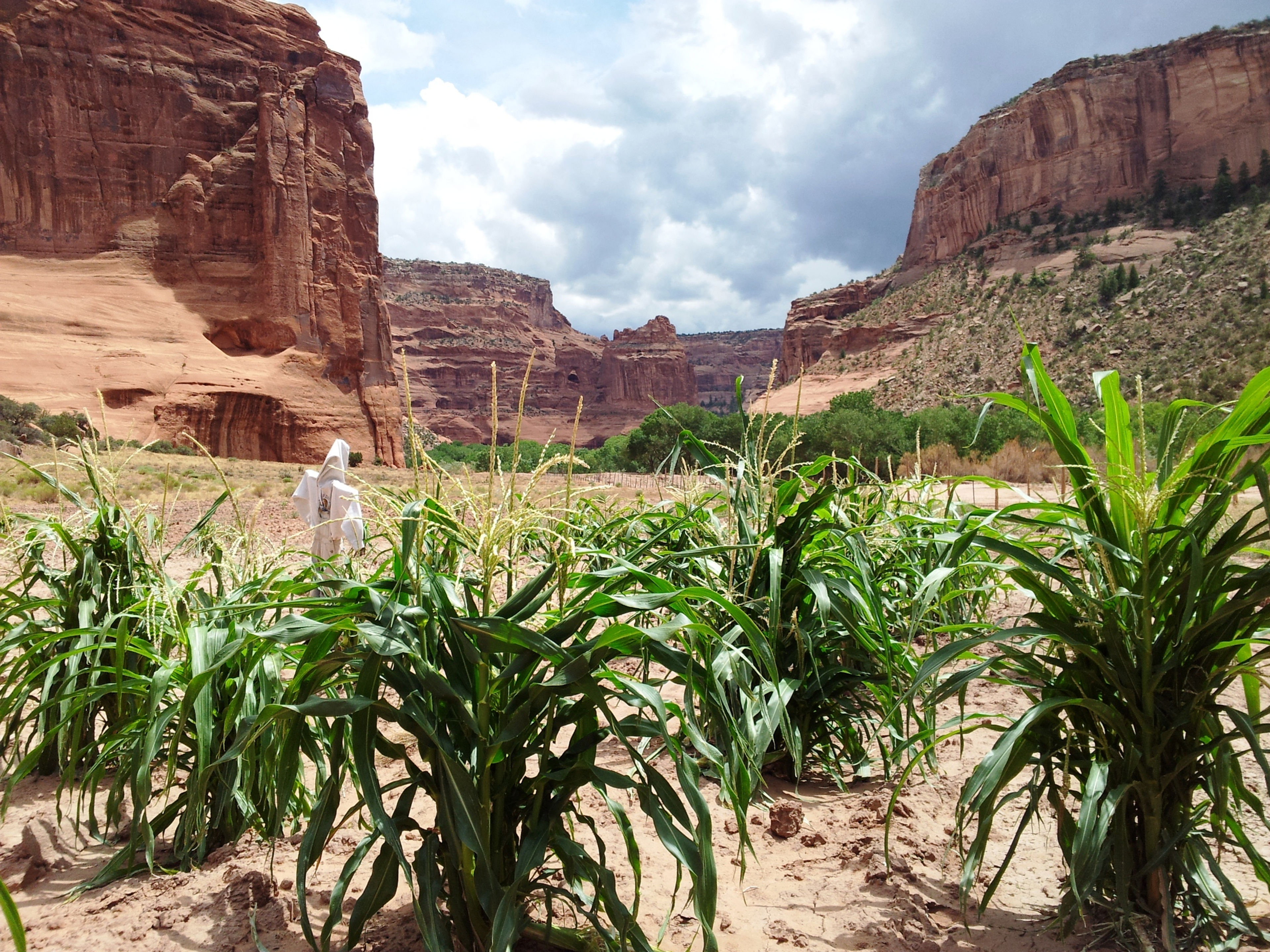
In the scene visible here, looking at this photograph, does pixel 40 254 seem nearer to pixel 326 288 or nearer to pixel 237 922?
pixel 326 288

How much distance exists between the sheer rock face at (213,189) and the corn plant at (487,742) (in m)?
33.6

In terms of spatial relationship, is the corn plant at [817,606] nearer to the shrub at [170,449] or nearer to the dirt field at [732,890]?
the dirt field at [732,890]

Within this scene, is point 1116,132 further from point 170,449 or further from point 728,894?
point 728,894

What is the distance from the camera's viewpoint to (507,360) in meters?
95.6

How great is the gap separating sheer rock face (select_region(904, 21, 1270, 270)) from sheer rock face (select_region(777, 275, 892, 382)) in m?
7.15

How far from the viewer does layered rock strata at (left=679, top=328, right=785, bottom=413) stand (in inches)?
5482

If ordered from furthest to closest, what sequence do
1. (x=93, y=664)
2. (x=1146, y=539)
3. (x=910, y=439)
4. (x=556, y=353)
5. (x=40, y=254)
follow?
(x=556, y=353) < (x=40, y=254) < (x=910, y=439) < (x=93, y=664) < (x=1146, y=539)

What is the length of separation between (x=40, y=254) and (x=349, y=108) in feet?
54.2

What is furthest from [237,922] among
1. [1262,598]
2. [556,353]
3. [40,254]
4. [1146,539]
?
[556,353]

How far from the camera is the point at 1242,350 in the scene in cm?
3097

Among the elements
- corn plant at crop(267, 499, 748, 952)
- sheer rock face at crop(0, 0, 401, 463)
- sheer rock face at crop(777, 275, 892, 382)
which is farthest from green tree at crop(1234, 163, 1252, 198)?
corn plant at crop(267, 499, 748, 952)

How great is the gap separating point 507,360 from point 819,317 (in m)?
41.4

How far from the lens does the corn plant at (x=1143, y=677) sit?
5.18 feet

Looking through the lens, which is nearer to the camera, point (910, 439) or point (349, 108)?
point (910, 439)
